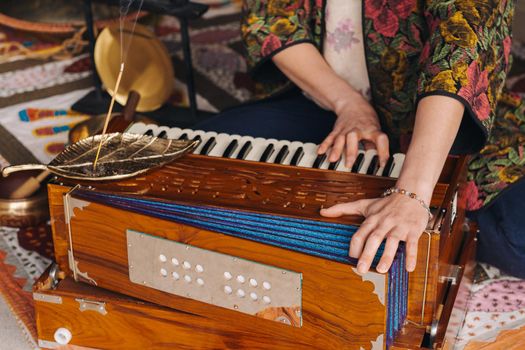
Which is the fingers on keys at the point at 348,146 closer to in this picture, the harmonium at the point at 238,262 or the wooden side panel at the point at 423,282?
the harmonium at the point at 238,262

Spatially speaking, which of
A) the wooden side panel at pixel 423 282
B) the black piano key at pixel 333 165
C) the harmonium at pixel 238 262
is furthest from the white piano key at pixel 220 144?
the wooden side panel at pixel 423 282

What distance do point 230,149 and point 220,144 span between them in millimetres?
31

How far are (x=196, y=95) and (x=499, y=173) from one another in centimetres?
142

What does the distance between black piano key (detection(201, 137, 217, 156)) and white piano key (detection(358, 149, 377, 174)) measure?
12.0 inches

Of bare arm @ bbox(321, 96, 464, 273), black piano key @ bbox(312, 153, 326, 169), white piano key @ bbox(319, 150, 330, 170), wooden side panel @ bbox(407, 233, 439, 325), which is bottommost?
wooden side panel @ bbox(407, 233, 439, 325)

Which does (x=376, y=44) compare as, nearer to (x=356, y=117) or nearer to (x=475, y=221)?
(x=356, y=117)

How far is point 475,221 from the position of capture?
2068 mm

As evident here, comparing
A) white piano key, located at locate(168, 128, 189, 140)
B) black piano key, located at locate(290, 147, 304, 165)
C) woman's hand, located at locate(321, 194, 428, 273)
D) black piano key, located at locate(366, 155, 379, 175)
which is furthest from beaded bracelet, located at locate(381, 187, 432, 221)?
white piano key, located at locate(168, 128, 189, 140)

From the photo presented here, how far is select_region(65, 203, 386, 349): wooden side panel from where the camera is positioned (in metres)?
1.43

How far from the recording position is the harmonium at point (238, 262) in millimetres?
1462

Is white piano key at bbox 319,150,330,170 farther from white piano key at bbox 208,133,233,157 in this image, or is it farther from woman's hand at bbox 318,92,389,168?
white piano key at bbox 208,133,233,157

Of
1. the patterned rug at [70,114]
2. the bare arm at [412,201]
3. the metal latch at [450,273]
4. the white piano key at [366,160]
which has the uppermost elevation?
the bare arm at [412,201]

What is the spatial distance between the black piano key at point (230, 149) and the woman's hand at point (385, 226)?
1.01ft

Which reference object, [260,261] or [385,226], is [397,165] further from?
[260,261]
